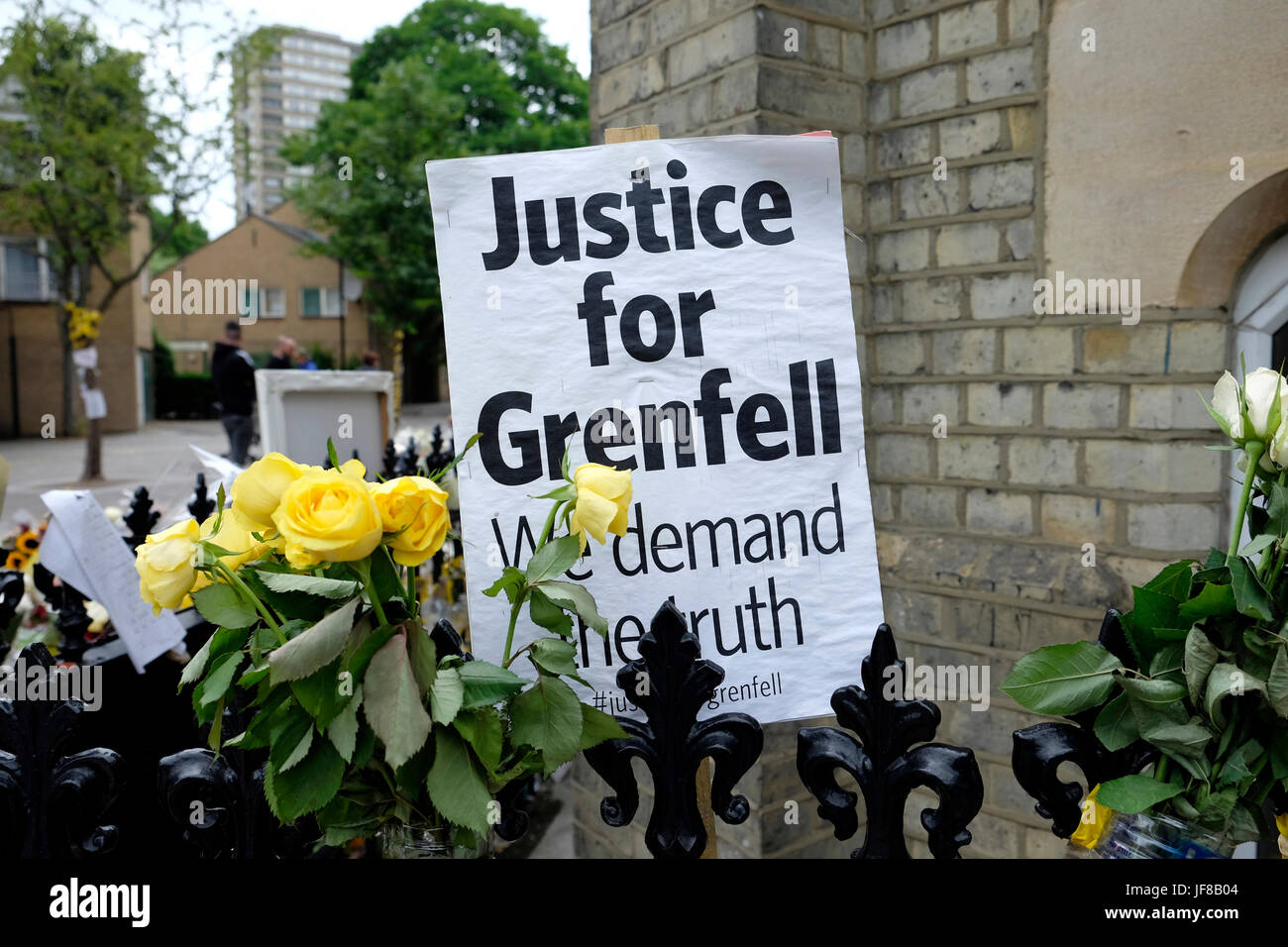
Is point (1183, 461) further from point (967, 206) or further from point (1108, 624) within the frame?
point (1108, 624)

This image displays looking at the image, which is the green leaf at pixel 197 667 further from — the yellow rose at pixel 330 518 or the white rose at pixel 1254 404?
the white rose at pixel 1254 404

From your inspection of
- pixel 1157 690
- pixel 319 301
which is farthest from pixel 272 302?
pixel 1157 690

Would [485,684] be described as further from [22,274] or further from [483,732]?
[22,274]

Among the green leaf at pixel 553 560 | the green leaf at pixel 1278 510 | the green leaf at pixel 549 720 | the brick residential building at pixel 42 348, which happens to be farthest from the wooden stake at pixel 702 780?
the brick residential building at pixel 42 348

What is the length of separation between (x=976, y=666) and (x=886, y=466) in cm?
83

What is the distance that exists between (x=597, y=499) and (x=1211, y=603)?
0.86m

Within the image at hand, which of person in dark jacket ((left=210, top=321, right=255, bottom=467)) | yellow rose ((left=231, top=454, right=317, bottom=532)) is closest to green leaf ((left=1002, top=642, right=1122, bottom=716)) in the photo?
yellow rose ((left=231, top=454, right=317, bottom=532))

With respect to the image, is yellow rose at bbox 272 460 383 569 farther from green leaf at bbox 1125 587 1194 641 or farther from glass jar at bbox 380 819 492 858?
green leaf at bbox 1125 587 1194 641

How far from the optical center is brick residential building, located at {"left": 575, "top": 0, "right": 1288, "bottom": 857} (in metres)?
2.92

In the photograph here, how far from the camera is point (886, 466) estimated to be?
3771mm

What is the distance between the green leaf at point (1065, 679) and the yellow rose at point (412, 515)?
2.74 feet

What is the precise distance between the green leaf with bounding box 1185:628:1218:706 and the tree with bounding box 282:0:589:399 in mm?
29954

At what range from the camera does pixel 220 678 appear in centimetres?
130

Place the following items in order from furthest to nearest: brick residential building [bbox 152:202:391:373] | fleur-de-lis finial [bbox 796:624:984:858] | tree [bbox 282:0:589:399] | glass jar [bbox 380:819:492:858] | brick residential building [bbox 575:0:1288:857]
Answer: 1. brick residential building [bbox 152:202:391:373]
2. tree [bbox 282:0:589:399]
3. brick residential building [bbox 575:0:1288:857]
4. fleur-de-lis finial [bbox 796:624:984:858]
5. glass jar [bbox 380:819:492:858]
